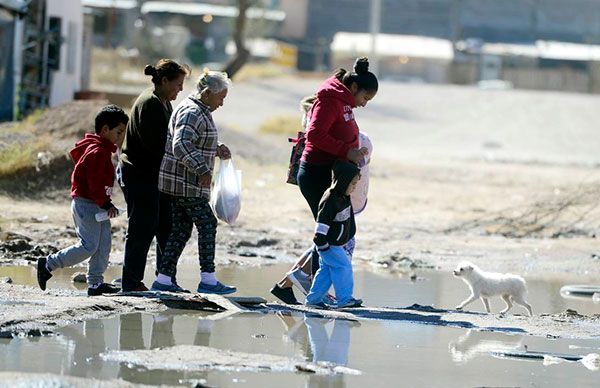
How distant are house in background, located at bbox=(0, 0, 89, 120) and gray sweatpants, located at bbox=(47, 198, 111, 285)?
1530 cm

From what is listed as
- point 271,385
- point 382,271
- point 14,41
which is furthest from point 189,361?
point 14,41

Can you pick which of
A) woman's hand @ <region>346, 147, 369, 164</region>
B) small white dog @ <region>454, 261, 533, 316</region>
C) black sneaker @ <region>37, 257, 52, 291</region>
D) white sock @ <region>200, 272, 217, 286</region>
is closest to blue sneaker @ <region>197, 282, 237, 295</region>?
white sock @ <region>200, 272, 217, 286</region>

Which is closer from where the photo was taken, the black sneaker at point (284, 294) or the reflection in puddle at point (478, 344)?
the reflection in puddle at point (478, 344)

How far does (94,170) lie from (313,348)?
2.36 meters

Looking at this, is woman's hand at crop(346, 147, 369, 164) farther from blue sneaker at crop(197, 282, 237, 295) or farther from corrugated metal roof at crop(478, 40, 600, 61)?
corrugated metal roof at crop(478, 40, 600, 61)

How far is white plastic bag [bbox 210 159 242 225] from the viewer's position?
1045cm

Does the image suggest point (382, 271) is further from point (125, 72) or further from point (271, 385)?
point (125, 72)

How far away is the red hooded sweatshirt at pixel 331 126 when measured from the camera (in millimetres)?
10016

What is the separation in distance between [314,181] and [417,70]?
68745 millimetres

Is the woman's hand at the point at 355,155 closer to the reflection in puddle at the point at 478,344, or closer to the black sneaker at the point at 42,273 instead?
the reflection in puddle at the point at 478,344

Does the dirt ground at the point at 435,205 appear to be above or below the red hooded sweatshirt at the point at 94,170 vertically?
below

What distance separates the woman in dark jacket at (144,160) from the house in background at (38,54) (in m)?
15.3

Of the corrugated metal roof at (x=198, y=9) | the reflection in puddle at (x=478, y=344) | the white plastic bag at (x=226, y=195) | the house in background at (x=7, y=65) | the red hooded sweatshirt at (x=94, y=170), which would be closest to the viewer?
the reflection in puddle at (x=478, y=344)

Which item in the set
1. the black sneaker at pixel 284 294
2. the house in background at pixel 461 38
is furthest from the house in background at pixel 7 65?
the house in background at pixel 461 38
